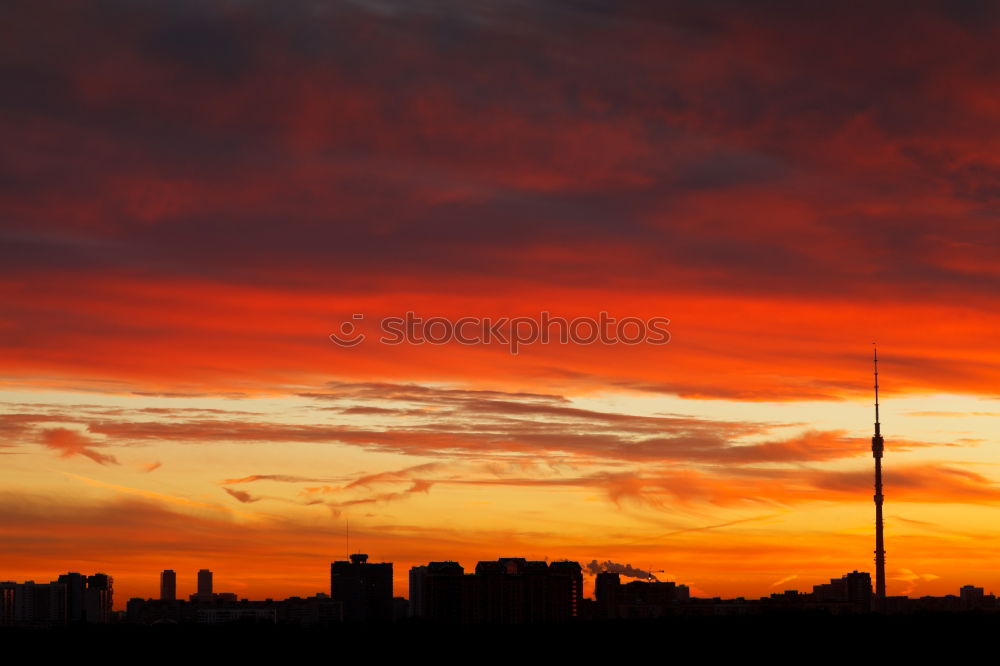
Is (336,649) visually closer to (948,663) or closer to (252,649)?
(252,649)

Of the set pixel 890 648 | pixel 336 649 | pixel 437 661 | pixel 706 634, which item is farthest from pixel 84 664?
pixel 890 648

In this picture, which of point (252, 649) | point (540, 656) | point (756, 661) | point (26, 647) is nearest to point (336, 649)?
point (252, 649)

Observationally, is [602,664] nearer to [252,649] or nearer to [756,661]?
[756,661]

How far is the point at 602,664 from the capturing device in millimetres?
178625

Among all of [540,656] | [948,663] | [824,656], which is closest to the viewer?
[948,663]

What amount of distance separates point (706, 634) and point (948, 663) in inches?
1836

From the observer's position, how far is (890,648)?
17362 centimetres

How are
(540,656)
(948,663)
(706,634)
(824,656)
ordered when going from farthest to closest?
(706,634) < (540,656) < (824,656) < (948,663)

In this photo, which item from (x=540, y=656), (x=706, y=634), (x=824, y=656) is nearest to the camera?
(x=824, y=656)

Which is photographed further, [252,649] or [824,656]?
[252,649]

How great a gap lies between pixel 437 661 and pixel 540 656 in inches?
533

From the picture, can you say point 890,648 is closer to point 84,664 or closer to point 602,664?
point 602,664

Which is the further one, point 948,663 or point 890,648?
point 890,648

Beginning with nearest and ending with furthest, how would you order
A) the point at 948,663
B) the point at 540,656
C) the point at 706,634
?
the point at 948,663 < the point at 540,656 < the point at 706,634
